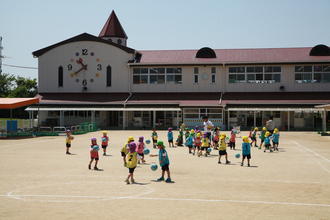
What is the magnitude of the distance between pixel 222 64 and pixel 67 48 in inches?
697

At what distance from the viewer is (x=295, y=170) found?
17.7 meters

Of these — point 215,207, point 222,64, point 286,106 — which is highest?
point 222,64

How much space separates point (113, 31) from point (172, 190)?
2006 inches

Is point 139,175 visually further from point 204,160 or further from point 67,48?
point 67,48

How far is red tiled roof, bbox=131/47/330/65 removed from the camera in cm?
4934

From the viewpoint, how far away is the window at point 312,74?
48531 mm

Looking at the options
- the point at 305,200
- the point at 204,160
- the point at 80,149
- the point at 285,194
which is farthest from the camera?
the point at 80,149

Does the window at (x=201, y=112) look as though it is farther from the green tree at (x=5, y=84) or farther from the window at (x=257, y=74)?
the green tree at (x=5, y=84)

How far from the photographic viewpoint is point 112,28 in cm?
6216

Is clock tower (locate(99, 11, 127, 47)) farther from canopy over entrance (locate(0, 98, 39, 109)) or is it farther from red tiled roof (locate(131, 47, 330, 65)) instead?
canopy over entrance (locate(0, 98, 39, 109))

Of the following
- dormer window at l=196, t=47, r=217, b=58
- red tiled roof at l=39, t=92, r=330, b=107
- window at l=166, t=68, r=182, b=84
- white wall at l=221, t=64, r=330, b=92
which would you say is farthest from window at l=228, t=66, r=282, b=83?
window at l=166, t=68, r=182, b=84

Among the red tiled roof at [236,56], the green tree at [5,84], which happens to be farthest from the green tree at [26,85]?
the red tiled roof at [236,56]

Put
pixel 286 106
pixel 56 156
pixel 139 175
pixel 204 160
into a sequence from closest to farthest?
pixel 139 175, pixel 204 160, pixel 56 156, pixel 286 106

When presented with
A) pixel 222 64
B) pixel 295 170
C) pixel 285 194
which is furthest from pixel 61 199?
pixel 222 64
